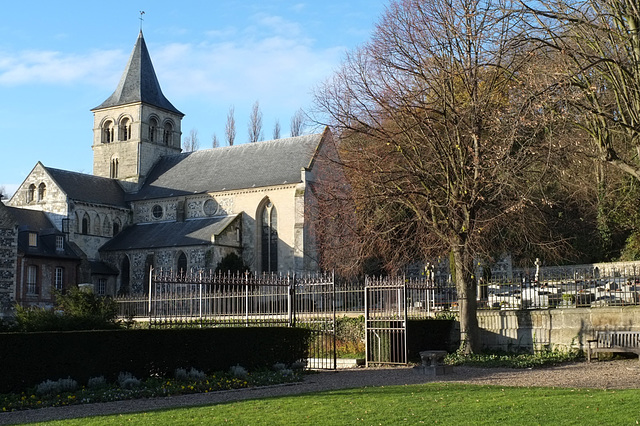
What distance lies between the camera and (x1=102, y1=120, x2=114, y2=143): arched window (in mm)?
51188

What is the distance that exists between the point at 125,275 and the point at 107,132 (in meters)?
12.5

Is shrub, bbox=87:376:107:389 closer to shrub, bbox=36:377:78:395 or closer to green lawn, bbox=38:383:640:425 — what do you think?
shrub, bbox=36:377:78:395

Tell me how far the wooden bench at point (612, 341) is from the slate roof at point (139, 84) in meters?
38.5

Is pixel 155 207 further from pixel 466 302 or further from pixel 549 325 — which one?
pixel 549 325

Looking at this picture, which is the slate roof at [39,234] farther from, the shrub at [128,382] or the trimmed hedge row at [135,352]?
the shrub at [128,382]

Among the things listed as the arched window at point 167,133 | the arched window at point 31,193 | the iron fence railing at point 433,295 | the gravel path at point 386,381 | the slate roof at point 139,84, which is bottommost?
the gravel path at point 386,381

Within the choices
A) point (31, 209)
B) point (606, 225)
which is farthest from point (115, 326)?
point (31, 209)

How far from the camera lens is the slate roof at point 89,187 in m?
44.7

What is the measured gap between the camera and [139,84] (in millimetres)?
50281

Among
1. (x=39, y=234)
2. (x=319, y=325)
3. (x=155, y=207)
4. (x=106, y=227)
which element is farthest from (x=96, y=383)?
(x=106, y=227)

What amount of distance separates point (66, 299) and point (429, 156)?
12807 millimetres

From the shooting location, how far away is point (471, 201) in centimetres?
1819

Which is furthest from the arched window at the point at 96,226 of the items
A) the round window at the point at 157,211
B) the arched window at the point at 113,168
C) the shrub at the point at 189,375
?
the shrub at the point at 189,375

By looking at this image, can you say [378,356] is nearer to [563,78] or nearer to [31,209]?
[563,78]
